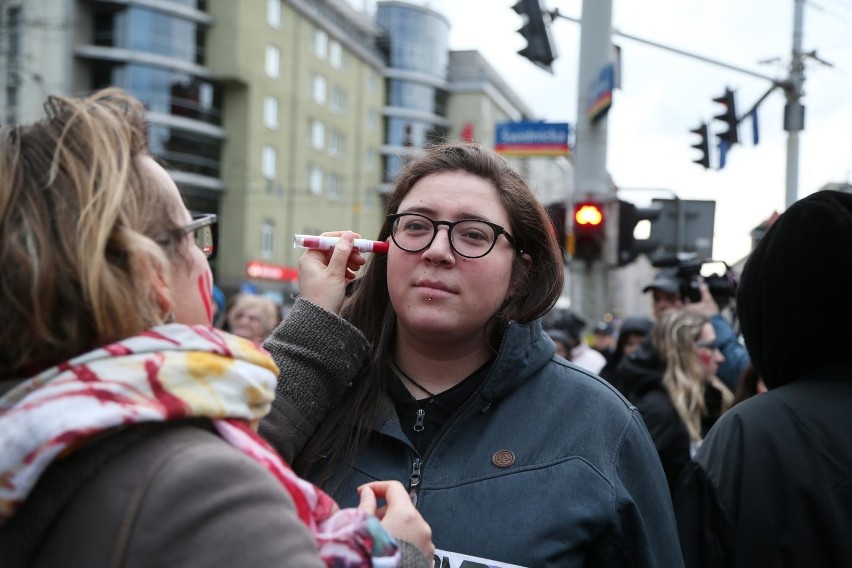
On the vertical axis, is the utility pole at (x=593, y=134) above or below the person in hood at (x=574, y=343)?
above

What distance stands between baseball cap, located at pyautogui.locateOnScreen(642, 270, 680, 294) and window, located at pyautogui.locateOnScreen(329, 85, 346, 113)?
39.3 m

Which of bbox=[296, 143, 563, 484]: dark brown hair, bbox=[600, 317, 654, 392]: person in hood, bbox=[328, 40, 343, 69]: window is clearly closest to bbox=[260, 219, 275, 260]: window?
bbox=[328, 40, 343, 69]: window

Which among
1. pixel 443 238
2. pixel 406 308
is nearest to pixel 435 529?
pixel 406 308

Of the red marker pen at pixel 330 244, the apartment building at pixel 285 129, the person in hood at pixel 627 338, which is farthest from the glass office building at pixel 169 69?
the red marker pen at pixel 330 244

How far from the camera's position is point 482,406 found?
2113 millimetres

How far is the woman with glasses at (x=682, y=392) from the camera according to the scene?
4.30m

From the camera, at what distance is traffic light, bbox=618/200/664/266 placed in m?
8.98

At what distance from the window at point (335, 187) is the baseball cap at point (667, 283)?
124ft

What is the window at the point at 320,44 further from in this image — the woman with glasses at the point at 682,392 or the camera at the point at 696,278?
the woman with glasses at the point at 682,392

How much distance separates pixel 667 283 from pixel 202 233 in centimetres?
508

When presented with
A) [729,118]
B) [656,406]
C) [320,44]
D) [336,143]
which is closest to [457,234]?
[656,406]

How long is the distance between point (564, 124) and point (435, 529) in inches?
316

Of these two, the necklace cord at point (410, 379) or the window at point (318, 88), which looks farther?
the window at point (318, 88)

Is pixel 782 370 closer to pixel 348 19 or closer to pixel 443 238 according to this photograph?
pixel 443 238
